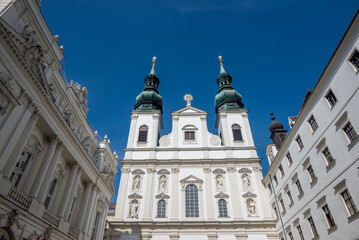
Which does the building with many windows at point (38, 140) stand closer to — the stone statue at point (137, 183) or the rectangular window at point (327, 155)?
the stone statue at point (137, 183)

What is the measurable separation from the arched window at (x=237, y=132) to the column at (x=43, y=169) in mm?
23193

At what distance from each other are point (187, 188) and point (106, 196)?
30.4ft

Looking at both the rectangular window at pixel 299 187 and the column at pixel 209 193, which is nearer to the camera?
the rectangular window at pixel 299 187

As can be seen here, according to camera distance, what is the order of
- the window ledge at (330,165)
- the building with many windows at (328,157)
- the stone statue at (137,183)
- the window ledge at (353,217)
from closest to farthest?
the window ledge at (353,217) < the building with many windows at (328,157) < the window ledge at (330,165) < the stone statue at (137,183)

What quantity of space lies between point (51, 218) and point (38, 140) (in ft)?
15.0

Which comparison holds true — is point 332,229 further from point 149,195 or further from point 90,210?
point 149,195

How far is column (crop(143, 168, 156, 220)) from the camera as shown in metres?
25.5

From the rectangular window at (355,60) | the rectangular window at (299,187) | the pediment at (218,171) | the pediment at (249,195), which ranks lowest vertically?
the rectangular window at (299,187)

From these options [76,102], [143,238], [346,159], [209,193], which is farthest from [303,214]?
[76,102]

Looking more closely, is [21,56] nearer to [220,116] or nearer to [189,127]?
[189,127]

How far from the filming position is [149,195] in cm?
2669

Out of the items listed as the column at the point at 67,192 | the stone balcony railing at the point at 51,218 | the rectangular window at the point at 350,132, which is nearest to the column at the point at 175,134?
the column at the point at 67,192

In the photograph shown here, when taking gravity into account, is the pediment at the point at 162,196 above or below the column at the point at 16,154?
above

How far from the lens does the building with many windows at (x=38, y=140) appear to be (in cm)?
1038
